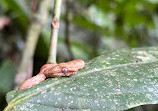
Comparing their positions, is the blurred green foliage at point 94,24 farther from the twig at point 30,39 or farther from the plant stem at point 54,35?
the plant stem at point 54,35

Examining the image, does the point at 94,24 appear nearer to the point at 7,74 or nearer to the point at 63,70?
the point at 7,74

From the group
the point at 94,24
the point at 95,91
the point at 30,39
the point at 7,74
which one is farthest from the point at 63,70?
the point at 94,24

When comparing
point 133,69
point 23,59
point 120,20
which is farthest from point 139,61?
point 120,20

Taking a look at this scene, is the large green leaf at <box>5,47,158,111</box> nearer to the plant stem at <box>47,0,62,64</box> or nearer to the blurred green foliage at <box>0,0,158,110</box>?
the plant stem at <box>47,0,62,64</box>

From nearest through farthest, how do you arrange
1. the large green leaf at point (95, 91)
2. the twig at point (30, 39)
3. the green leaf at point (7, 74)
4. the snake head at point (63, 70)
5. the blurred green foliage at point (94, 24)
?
the large green leaf at point (95, 91), the snake head at point (63, 70), the twig at point (30, 39), the green leaf at point (7, 74), the blurred green foliage at point (94, 24)

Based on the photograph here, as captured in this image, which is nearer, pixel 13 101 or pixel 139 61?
pixel 13 101

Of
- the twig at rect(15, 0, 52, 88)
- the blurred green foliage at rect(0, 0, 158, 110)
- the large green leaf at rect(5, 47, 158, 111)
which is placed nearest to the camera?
the large green leaf at rect(5, 47, 158, 111)

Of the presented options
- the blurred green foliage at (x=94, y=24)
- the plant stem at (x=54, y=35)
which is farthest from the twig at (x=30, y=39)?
the blurred green foliage at (x=94, y=24)

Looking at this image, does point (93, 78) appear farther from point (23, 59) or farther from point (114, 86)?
point (23, 59)

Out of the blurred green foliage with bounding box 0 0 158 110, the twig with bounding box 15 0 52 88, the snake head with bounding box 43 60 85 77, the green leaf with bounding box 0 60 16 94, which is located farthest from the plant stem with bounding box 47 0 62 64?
the blurred green foliage with bounding box 0 0 158 110
